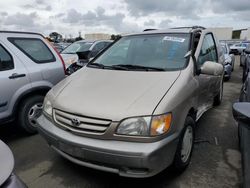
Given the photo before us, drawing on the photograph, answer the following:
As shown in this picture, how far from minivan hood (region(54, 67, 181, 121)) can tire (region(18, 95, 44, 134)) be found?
4.11 feet

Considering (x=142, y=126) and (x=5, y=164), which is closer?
(x=5, y=164)

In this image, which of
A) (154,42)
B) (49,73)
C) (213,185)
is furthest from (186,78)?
(49,73)

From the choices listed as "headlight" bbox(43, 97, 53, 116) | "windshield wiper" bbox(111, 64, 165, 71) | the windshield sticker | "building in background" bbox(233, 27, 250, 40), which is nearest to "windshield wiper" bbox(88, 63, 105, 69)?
"windshield wiper" bbox(111, 64, 165, 71)

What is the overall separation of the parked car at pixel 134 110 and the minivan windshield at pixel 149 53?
14mm

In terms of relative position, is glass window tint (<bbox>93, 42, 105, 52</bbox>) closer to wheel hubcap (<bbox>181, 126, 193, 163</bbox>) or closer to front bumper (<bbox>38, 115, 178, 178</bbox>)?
wheel hubcap (<bbox>181, 126, 193, 163</bbox>)

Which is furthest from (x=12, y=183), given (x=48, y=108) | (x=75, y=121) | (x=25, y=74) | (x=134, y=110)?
(x=25, y=74)

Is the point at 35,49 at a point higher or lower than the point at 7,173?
higher

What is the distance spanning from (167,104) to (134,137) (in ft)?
1.56

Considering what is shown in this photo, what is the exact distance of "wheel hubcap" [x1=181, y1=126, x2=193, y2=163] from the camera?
2936 millimetres

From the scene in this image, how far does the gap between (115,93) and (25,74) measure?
201 cm

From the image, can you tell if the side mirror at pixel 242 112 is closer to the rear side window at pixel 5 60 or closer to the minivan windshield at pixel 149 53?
the minivan windshield at pixel 149 53

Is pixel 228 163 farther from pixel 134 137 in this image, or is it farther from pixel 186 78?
pixel 134 137

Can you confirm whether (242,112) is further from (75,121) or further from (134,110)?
(75,121)

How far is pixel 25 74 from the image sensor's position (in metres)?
4.07
